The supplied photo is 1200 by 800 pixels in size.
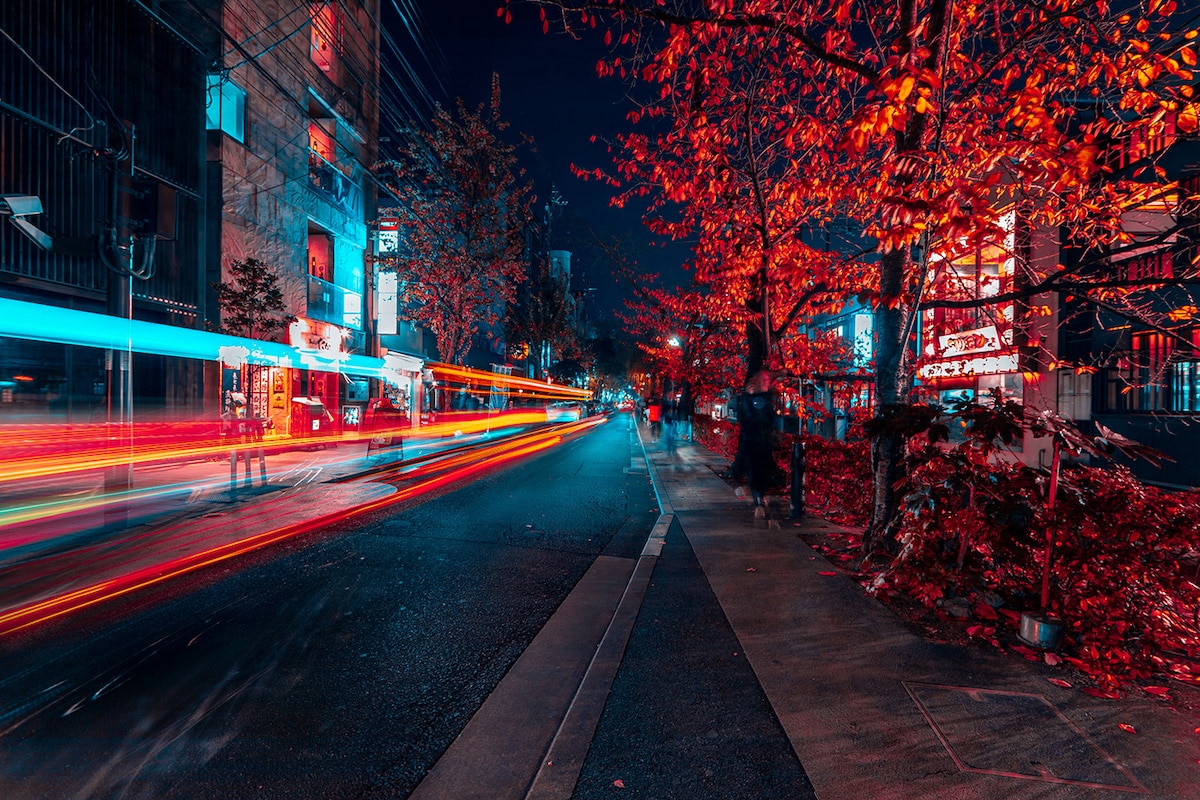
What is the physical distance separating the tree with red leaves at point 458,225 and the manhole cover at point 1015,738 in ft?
89.4

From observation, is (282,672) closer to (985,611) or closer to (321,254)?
(985,611)

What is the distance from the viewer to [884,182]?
6.30 m

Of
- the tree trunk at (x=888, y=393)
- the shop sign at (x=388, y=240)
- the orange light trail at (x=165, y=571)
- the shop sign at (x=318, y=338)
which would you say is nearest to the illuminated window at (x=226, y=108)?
the shop sign at (x=318, y=338)

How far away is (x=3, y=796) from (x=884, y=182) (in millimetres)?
7996

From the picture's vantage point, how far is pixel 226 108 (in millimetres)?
21453

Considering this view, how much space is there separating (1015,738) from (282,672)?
15.5ft

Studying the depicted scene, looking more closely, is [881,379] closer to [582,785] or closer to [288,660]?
[582,785]

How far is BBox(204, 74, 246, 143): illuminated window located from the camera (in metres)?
20.9

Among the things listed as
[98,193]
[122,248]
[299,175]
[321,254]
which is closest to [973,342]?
[122,248]

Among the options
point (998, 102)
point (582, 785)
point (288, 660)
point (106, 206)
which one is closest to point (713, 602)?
point (582, 785)

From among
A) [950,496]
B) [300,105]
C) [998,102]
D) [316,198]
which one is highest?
[300,105]

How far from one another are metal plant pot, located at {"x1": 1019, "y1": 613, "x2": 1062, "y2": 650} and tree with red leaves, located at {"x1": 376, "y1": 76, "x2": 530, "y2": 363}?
26879mm

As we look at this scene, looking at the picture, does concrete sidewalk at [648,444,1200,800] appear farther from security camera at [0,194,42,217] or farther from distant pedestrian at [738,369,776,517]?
security camera at [0,194,42,217]

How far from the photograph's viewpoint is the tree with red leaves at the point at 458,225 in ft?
94.1
